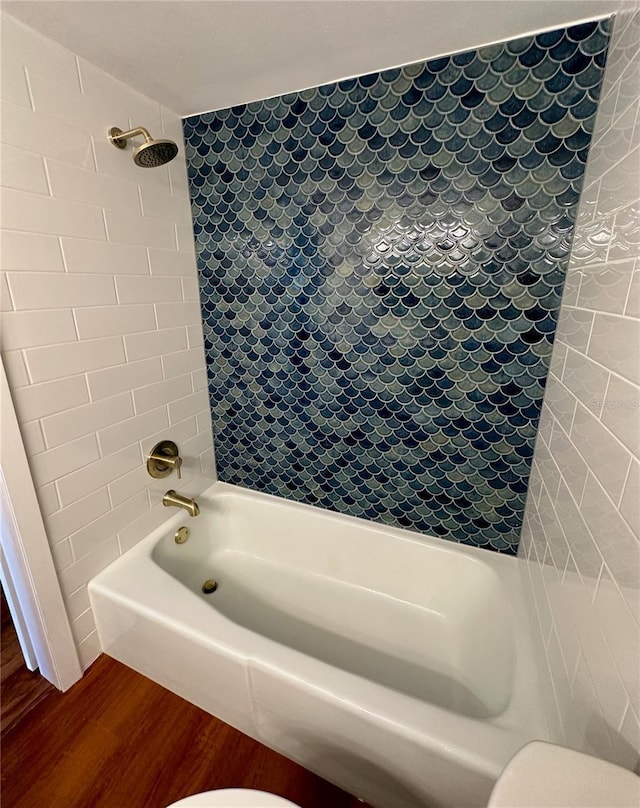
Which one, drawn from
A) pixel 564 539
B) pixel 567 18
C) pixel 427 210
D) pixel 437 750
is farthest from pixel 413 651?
pixel 567 18

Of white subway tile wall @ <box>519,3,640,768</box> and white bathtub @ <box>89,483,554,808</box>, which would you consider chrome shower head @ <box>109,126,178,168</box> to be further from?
white bathtub @ <box>89,483,554,808</box>

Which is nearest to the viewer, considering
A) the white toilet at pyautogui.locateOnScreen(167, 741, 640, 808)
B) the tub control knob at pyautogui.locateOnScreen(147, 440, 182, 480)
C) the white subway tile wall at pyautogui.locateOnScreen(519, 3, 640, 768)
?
the white toilet at pyautogui.locateOnScreen(167, 741, 640, 808)

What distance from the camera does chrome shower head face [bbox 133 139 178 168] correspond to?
100cm

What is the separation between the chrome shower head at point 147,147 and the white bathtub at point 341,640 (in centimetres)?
139

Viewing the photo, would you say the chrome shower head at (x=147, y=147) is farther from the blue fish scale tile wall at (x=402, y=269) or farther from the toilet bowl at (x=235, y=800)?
the toilet bowl at (x=235, y=800)

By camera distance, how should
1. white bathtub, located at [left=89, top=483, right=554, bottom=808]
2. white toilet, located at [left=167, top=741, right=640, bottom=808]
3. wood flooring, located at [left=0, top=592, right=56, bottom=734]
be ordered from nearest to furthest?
white toilet, located at [left=167, top=741, right=640, bottom=808] → white bathtub, located at [left=89, top=483, right=554, bottom=808] → wood flooring, located at [left=0, top=592, right=56, bottom=734]

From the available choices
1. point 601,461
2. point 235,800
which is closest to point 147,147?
point 601,461

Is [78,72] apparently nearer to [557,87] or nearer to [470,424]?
[557,87]

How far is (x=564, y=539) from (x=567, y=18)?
4.47 ft

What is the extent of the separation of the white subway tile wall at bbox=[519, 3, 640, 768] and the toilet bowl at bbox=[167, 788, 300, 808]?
63cm

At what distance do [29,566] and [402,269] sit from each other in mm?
1546

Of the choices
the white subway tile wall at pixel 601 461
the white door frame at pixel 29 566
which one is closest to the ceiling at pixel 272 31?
the white subway tile wall at pixel 601 461

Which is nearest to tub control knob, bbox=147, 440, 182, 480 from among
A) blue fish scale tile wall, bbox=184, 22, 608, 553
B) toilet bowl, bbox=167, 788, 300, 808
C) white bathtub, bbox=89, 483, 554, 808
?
white bathtub, bbox=89, 483, 554, 808

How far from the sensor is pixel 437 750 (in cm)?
78
